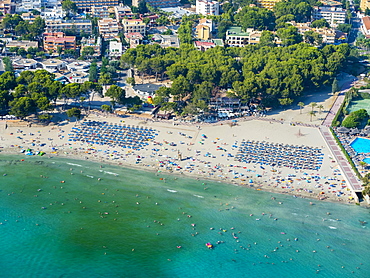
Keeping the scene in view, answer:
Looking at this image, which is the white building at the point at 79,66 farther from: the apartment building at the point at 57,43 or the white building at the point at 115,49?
the apartment building at the point at 57,43

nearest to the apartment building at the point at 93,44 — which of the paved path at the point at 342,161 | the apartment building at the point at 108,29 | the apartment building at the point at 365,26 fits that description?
the apartment building at the point at 108,29

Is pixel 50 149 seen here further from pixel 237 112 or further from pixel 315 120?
pixel 315 120

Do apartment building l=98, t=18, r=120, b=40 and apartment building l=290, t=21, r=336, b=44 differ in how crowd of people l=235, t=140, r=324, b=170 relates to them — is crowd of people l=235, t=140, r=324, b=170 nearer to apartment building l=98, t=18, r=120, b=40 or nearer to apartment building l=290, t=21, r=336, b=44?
apartment building l=290, t=21, r=336, b=44

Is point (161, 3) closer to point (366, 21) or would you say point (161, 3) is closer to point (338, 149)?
point (366, 21)

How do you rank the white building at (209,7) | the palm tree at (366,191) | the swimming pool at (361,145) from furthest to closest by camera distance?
the white building at (209,7)
the swimming pool at (361,145)
the palm tree at (366,191)

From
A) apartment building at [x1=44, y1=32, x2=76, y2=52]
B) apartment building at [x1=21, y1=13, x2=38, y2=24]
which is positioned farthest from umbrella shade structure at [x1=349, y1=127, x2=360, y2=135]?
apartment building at [x1=21, y1=13, x2=38, y2=24]

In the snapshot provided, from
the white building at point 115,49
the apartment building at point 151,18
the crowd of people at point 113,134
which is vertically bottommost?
the crowd of people at point 113,134

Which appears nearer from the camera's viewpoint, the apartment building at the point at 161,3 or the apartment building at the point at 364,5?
the apartment building at the point at 161,3
